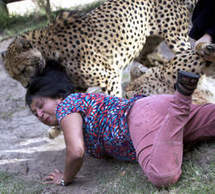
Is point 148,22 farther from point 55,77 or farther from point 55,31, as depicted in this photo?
point 55,77

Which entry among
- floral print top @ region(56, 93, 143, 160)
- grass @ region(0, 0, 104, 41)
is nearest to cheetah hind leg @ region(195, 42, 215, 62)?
floral print top @ region(56, 93, 143, 160)

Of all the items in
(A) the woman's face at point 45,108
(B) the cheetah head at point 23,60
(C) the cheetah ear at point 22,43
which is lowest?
(B) the cheetah head at point 23,60

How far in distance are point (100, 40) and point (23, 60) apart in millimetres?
863

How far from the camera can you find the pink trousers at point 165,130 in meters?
1.74

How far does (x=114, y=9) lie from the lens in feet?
12.2

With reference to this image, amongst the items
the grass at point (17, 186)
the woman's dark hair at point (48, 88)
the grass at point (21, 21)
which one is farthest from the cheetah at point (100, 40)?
the grass at point (21, 21)

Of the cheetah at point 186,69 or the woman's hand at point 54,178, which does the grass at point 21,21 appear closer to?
the cheetah at point 186,69

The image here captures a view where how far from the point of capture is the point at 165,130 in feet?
5.83

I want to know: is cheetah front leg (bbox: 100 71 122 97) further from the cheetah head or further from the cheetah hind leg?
the cheetah hind leg

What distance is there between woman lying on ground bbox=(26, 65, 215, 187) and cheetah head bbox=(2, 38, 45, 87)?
2.59 feet

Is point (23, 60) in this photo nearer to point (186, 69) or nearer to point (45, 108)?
point (45, 108)

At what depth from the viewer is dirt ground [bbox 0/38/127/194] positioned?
7.67ft

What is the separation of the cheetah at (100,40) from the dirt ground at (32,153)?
25.6 inches

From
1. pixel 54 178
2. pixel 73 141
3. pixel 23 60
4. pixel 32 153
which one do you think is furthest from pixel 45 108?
pixel 23 60
